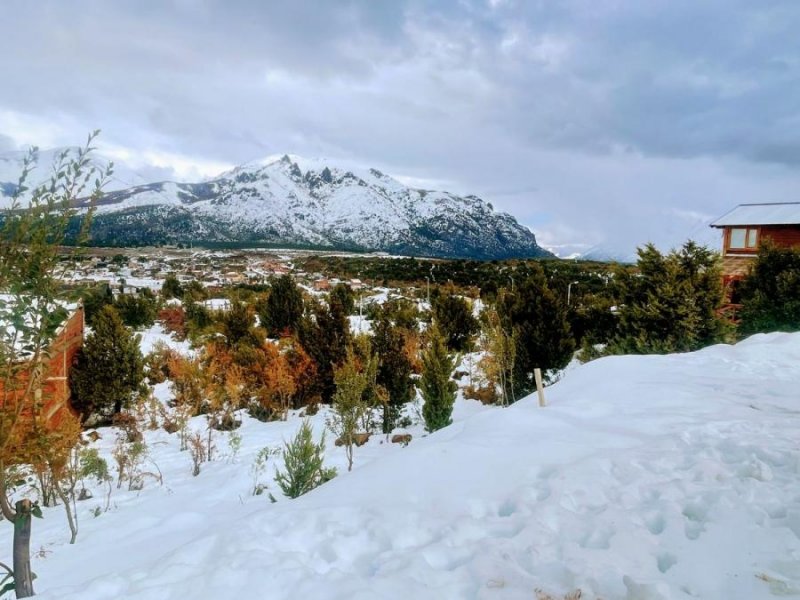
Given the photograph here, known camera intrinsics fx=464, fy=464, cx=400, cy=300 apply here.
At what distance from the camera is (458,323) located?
23.0 m

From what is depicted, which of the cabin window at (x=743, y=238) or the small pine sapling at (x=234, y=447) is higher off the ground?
the cabin window at (x=743, y=238)

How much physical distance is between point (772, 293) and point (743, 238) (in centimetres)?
968

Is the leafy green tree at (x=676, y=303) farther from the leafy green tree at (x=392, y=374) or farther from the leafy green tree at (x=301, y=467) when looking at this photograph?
the leafy green tree at (x=301, y=467)

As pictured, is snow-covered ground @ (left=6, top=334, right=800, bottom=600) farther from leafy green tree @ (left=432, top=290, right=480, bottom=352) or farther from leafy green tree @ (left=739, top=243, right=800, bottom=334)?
leafy green tree @ (left=432, top=290, right=480, bottom=352)

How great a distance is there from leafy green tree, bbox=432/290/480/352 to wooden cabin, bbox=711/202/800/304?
500 inches

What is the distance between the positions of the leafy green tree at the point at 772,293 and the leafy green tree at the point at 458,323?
1091 centimetres

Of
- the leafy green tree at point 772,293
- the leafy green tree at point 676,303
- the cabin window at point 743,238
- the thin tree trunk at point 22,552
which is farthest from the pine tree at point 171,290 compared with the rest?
the cabin window at point 743,238

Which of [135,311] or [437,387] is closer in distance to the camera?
[437,387]

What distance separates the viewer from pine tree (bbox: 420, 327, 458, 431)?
13.1m

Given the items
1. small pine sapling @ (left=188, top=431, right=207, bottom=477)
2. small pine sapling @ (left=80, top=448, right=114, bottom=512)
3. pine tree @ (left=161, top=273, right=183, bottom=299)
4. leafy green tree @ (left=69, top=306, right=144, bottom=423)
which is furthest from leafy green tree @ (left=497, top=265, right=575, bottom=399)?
pine tree @ (left=161, top=273, right=183, bottom=299)

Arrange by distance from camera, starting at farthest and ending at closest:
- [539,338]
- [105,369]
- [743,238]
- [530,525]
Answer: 1. [743,238]
2. [105,369]
3. [539,338]
4. [530,525]

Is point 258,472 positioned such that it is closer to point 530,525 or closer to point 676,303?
point 530,525

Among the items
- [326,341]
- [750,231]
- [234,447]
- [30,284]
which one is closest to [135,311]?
[326,341]

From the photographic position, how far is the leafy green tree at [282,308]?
2683cm
